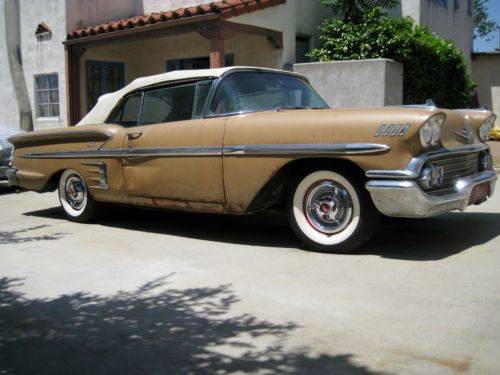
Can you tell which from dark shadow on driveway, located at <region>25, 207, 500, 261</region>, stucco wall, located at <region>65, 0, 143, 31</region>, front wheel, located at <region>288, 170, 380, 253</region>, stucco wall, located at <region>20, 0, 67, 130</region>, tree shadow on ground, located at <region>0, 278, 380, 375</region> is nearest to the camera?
tree shadow on ground, located at <region>0, 278, 380, 375</region>

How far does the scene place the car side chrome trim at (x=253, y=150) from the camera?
178 inches

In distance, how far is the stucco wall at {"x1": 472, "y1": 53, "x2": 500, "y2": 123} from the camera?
20297mm

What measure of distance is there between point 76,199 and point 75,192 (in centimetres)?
8

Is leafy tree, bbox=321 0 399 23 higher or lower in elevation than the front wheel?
higher

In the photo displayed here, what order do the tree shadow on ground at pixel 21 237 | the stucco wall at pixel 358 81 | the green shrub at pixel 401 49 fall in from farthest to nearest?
the green shrub at pixel 401 49 → the stucco wall at pixel 358 81 → the tree shadow on ground at pixel 21 237

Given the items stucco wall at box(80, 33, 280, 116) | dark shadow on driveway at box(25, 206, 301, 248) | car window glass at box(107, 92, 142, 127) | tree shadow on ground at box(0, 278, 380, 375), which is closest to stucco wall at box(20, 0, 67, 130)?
stucco wall at box(80, 33, 280, 116)

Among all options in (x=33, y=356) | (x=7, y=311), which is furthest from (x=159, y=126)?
(x=33, y=356)

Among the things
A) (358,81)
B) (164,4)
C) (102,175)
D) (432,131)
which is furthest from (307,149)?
(164,4)

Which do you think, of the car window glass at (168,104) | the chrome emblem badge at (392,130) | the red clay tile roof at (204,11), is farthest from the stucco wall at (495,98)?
the chrome emblem badge at (392,130)

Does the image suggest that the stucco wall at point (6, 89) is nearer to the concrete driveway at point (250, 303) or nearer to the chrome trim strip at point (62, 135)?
the chrome trim strip at point (62, 135)

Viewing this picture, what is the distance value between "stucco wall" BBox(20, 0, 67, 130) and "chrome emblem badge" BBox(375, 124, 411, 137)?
429 inches

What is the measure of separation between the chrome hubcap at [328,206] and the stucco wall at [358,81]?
247 inches

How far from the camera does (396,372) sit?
272cm

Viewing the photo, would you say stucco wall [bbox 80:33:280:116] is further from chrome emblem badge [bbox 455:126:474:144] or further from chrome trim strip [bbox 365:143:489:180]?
chrome trim strip [bbox 365:143:489:180]
